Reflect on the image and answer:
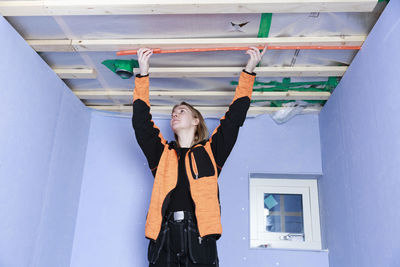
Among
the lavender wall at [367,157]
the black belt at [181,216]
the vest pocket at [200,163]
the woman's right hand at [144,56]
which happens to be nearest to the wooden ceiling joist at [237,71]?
the lavender wall at [367,157]

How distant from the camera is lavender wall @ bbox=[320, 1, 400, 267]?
5.24 ft

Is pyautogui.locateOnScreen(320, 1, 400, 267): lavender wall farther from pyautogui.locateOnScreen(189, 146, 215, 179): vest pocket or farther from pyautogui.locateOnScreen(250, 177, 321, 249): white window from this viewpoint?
pyautogui.locateOnScreen(189, 146, 215, 179): vest pocket

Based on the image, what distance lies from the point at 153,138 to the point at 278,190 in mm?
1213

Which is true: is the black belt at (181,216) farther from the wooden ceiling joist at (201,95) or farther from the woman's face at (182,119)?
the wooden ceiling joist at (201,95)

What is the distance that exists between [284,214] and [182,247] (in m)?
1.19

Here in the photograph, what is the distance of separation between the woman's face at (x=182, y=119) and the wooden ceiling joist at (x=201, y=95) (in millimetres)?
206

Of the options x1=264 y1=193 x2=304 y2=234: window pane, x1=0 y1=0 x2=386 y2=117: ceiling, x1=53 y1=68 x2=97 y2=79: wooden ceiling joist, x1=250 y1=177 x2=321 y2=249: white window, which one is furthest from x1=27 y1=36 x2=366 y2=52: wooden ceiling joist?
x1=264 y1=193 x2=304 y2=234: window pane

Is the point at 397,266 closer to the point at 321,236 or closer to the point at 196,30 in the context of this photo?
the point at 321,236

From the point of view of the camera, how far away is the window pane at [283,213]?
110 inches

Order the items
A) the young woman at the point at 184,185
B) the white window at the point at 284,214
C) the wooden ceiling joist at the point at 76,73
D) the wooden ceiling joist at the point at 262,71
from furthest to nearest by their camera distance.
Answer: the white window at the point at 284,214
the wooden ceiling joist at the point at 76,73
the wooden ceiling joist at the point at 262,71
the young woman at the point at 184,185

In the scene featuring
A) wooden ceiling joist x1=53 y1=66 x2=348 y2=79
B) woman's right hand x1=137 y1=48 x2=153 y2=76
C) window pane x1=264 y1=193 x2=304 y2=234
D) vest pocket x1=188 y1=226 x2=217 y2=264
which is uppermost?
wooden ceiling joist x1=53 y1=66 x2=348 y2=79

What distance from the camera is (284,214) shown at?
2830 mm

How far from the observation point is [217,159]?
224 cm

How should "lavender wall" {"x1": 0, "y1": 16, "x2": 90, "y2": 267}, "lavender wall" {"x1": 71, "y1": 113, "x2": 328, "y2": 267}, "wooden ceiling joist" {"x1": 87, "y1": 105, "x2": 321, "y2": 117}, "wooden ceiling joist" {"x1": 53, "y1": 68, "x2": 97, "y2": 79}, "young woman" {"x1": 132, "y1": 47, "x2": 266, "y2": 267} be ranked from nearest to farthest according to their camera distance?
1. "lavender wall" {"x1": 0, "y1": 16, "x2": 90, "y2": 267}
2. "young woman" {"x1": 132, "y1": 47, "x2": 266, "y2": 267}
3. "wooden ceiling joist" {"x1": 53, "y1": 68, "x2": 97, "y2": 79}
4. "lavender wall" {"x1": 71, "y1": 113, "x2": 328, "y2": 267}
5. "wooden ceiling joist" {"x1": 87, "y1": 105, "x2": 321, "y2": 117}
